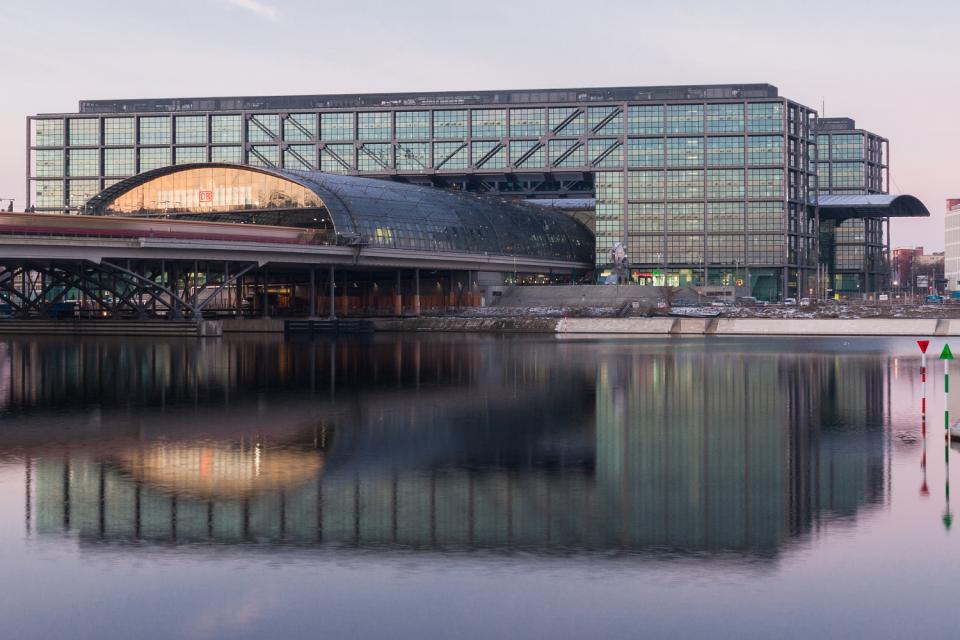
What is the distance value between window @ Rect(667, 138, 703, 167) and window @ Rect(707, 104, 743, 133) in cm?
306

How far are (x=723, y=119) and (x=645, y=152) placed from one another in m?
13.4

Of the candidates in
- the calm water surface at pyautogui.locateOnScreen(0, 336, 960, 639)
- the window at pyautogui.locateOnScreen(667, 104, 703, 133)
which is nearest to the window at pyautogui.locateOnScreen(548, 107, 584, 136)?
the window at pyautogui.locateOnScreen(667, 104, 703, 133)

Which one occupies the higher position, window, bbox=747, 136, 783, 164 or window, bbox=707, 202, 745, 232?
window, bbox=747, 136, 783, 164

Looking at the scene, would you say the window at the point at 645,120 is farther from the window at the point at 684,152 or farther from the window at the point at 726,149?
the window at the point at 726,149

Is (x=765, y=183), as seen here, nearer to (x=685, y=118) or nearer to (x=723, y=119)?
(x=723, y=119)

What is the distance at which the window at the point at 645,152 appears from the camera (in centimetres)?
19038

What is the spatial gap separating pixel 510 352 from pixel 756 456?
48615mm

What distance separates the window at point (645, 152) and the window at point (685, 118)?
11.0ft

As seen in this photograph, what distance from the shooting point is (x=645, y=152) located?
627 ft

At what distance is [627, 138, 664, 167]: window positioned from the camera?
19038 cm

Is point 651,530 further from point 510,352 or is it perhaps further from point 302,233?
point 302,233

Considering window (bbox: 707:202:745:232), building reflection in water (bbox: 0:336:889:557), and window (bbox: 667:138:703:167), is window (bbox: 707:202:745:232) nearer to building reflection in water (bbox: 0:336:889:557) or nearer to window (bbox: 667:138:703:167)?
window (bbox: 667:138:703:167)

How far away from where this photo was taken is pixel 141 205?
148 meters

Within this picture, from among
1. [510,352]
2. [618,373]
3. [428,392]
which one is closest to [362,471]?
[428,392]
